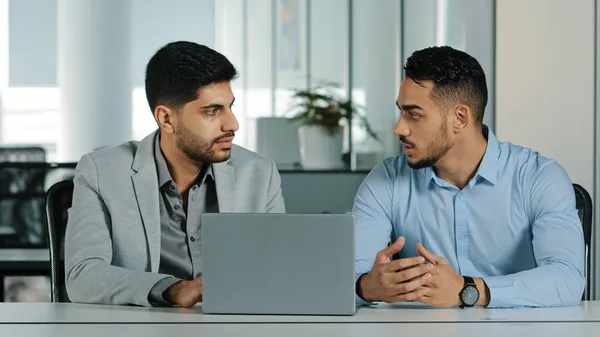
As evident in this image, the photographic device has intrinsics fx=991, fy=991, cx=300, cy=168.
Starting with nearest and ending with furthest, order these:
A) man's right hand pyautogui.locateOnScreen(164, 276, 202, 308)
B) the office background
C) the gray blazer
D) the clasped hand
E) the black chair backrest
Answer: man's right hand pyautogui.locateOnScreen(164, 276, 202, 308) → the clasped hand → the gray blazer → the black chair backrest → the office background

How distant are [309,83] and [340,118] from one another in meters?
0.25

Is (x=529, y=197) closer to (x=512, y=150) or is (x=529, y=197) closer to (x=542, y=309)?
(x=512, y=150)

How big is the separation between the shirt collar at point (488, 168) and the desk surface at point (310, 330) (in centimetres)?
91

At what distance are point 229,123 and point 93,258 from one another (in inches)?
23.5

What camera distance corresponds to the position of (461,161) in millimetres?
3033

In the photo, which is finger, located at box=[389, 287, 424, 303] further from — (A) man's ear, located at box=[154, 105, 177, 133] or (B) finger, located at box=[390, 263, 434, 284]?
(A) man's ear, located at box=[154, 105, 177, 133]

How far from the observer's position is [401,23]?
5.28 meters

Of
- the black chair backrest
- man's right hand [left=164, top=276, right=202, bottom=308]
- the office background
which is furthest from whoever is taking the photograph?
the office background

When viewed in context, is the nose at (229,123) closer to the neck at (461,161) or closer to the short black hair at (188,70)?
the short black hair at (188,70)

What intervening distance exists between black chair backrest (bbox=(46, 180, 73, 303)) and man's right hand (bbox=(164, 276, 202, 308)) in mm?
510

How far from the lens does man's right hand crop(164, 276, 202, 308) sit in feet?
7.54

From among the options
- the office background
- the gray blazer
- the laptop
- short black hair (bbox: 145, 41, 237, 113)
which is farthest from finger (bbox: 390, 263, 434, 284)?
the office background

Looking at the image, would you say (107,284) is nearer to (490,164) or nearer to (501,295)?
(501,295)

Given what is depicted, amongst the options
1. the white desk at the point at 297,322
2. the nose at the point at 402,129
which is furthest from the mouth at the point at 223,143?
the white desk at the point at 297,322
